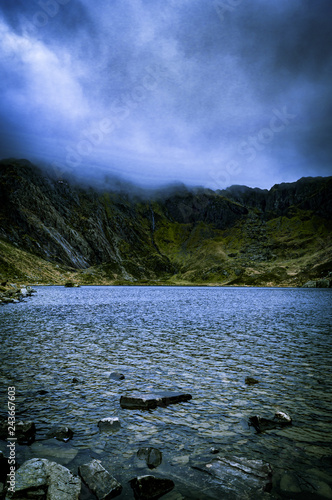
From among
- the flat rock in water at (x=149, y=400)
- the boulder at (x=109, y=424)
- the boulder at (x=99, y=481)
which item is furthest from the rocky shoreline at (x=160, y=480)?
the flat rock in water at (x=149, y=400)

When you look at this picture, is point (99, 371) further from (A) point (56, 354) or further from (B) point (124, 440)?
(B) point (124, 440)

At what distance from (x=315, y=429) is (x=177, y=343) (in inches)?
657

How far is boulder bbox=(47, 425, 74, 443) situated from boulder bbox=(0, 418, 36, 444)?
0.61 metres

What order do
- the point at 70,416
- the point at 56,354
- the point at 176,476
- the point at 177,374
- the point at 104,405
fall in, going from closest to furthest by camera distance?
the point at 176,476 → the point at 70,416 → the point at 104,405 → the point at 177,374 → the point at 56,354

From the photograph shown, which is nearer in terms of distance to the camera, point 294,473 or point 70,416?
point 294,473

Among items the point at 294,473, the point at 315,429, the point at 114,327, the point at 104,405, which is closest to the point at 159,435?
the point at 104,405

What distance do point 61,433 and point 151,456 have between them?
366cm

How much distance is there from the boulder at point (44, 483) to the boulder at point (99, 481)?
0.32 meters

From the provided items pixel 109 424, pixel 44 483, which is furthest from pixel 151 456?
pixel 44 483

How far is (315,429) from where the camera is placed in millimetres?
11484

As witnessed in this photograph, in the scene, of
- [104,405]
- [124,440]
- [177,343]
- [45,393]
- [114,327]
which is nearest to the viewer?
[124,440]

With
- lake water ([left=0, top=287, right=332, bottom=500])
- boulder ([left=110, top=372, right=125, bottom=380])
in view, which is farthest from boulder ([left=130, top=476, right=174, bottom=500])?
boulder ([left=110, top=372, right=125, bottom=380])

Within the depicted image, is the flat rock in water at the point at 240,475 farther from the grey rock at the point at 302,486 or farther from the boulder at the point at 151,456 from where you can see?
the boulder at the point at 151,456

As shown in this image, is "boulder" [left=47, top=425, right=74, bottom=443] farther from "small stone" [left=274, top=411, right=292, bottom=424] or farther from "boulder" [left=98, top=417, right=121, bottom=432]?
"small stone" [left=274, top=411, right=292, bottom=424]
